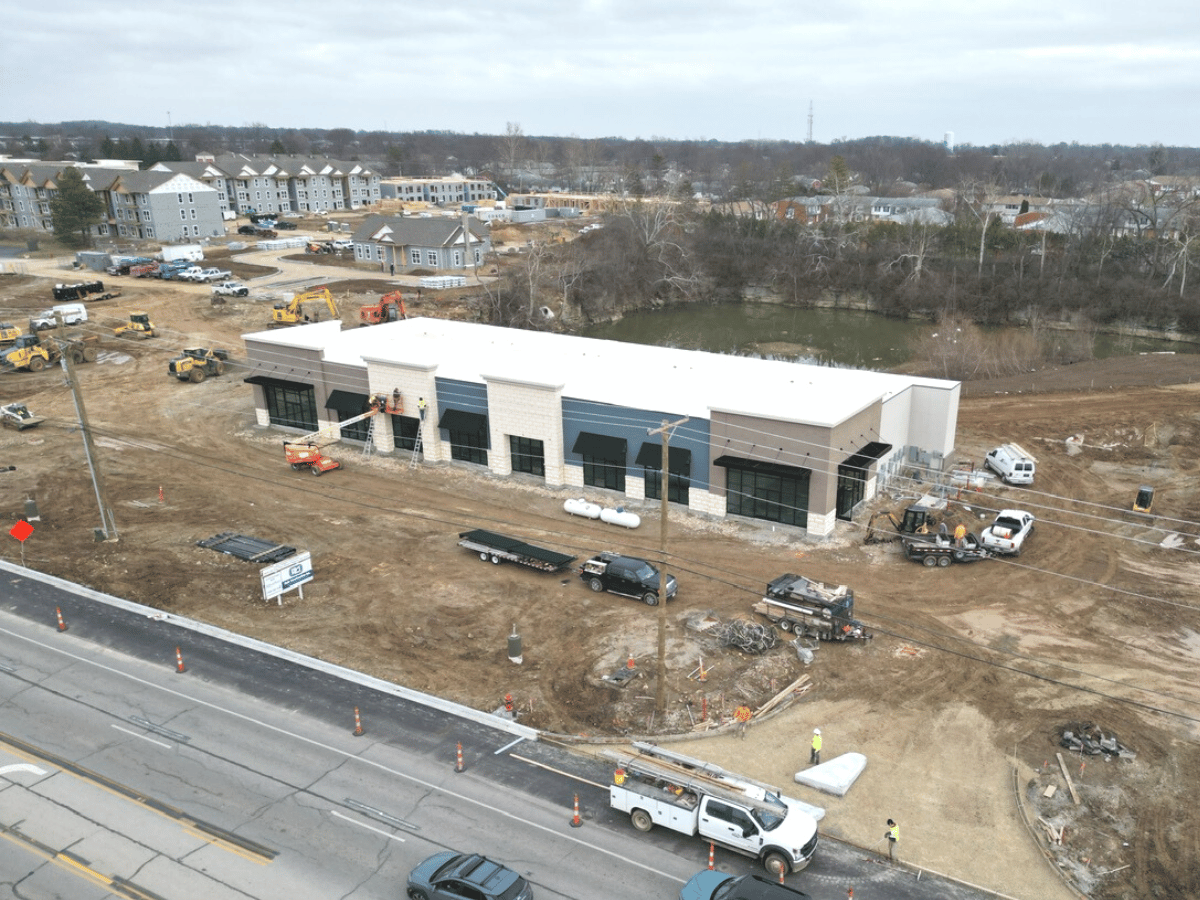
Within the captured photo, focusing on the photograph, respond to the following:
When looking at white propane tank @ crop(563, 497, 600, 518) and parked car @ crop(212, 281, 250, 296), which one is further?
parked car @ crop(212, 281, 250, 296)

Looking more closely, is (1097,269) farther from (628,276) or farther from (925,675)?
(925,675)

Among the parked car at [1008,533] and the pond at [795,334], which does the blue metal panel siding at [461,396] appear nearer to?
the parked car at [1008,533]

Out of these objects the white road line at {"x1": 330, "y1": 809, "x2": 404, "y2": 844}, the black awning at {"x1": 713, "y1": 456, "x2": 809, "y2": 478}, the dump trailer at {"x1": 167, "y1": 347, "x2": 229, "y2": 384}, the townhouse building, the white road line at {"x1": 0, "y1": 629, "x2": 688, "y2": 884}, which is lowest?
the white road line at {"x1": 0, "y1": 629, "x2": 688, "y2": 884}

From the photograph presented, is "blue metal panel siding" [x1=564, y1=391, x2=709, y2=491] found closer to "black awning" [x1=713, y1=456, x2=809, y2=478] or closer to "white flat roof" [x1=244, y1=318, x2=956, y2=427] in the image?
"white flat roof" [x1=244, y1=318, x2=956, y2=427]

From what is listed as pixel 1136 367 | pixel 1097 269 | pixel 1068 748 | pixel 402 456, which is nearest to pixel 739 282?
pixel 1097 269

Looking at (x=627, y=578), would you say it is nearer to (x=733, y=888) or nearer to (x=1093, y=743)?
(x=1093, y=743)

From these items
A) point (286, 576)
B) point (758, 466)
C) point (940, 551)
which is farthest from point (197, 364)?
point (940, 551)

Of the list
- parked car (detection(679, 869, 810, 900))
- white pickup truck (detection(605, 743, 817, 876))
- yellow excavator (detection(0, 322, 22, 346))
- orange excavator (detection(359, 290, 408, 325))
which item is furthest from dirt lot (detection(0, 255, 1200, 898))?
orange excavator (detection(359, 290, 408, 325))
